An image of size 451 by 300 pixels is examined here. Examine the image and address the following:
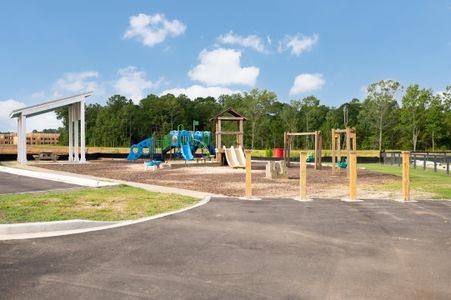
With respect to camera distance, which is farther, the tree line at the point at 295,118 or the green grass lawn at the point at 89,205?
the tree line at the point at 295,118

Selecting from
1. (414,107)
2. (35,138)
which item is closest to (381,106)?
(414,107)

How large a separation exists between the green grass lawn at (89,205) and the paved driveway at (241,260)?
115 cm

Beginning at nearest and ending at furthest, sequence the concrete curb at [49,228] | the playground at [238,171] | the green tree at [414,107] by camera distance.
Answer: the concrete curb at [49,228], the playground at [238,171], the green tree at [414,107]

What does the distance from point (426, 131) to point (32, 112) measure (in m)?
54.6

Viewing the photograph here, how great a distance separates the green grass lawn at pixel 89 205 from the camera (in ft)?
25.1

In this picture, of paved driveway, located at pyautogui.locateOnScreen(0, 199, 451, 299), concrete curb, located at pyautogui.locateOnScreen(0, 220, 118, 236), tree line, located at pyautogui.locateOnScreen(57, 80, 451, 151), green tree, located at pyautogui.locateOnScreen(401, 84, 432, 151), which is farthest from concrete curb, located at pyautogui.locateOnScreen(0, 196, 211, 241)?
green tree, located at pyautogui.locateOnScreen(401, 84, 432, 151)

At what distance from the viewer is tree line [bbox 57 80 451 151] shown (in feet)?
193

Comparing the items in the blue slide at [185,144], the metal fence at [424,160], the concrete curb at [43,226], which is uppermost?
the blue slide at [185,144]

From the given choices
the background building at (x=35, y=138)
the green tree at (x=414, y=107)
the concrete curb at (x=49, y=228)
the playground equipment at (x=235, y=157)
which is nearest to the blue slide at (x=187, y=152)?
the playground equipment at (x=235, y=157)

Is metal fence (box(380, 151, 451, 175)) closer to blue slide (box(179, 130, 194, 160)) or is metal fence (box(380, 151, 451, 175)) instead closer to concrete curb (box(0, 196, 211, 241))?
blue slide (box(179, 130, 194, 160))

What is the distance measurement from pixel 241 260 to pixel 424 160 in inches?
894

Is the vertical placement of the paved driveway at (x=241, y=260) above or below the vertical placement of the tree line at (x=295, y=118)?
below

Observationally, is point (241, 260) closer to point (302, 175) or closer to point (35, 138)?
point (302, 175)

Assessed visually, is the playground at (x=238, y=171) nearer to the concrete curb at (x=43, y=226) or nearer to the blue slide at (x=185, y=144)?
the blue slide at (x=185, y=144)
